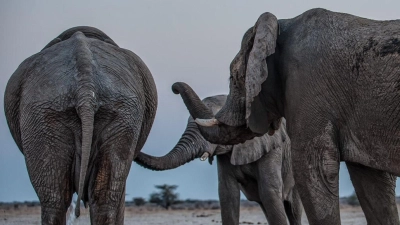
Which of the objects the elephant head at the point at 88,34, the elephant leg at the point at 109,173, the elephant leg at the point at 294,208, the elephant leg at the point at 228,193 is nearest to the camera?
the elephant leg at the point at 109,173

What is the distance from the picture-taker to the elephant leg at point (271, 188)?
1285 cm

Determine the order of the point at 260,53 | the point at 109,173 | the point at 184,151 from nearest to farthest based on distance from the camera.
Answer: the point at 260,53, the point at 109,173, the point at 184,151

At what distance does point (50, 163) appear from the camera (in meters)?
8.52

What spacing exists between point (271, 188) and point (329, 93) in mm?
5018

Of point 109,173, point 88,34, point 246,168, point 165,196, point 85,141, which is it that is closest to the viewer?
point 85,141

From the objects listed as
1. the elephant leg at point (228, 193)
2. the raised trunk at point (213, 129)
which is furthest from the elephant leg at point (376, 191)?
the elephant leg at point (228, 193)

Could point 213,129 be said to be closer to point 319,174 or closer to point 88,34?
point 319,174

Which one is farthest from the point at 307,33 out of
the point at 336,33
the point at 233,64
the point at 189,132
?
the point at 189,132

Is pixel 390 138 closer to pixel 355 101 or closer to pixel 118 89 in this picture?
pixel 355 101

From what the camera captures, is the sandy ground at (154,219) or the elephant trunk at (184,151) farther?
the sandy ground at (154,219)

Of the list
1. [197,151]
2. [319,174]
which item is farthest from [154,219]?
[319,174]

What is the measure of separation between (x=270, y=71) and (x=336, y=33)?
62 cm

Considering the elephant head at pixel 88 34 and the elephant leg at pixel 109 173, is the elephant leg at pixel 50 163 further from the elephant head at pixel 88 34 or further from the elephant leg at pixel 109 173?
the elephant head at pixel 88 34

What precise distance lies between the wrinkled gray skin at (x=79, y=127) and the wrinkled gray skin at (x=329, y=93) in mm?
882
